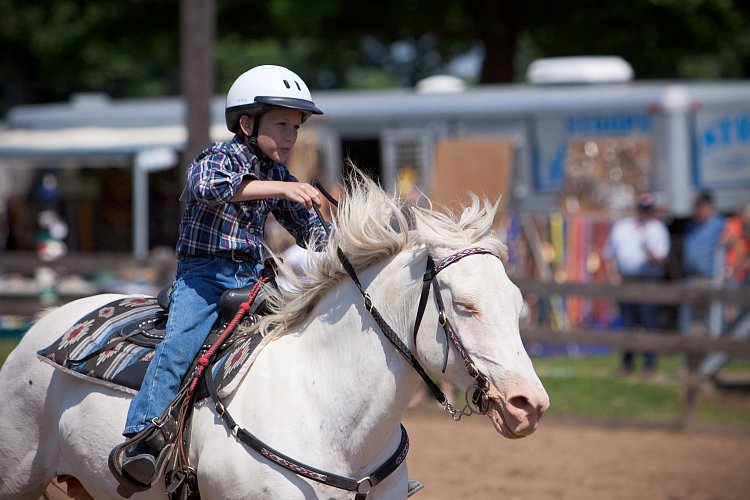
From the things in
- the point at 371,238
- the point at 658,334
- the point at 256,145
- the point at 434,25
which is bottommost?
the point at 658,334

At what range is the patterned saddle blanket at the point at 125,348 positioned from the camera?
4020 mm

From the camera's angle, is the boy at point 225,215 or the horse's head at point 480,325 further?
the boy at point 225,215

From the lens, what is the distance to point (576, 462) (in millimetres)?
8594

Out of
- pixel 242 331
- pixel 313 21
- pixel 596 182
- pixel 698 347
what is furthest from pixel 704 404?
pixel 313 21

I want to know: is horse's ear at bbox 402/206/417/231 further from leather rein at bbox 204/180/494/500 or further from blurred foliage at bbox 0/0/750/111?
blurred foliage at bbox 0/0/750/111

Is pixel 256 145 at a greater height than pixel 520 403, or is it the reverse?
pixel 256 145

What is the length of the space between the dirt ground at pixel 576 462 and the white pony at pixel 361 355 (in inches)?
145

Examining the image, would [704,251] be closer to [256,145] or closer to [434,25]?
[434,25]

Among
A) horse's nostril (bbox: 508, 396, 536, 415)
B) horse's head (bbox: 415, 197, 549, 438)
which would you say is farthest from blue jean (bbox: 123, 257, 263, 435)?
horse's nostril (bbox: 508, 396, 536, 415)

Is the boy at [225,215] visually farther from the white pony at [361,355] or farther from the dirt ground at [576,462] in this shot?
the dirt ground at [576,462]

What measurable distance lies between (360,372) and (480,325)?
0.56m

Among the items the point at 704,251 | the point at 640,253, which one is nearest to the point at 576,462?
the point at 640,253

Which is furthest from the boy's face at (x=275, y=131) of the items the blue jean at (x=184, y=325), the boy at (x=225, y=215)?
the blue jean at (x=184, y=325)

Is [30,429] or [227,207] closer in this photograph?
[227,207]
